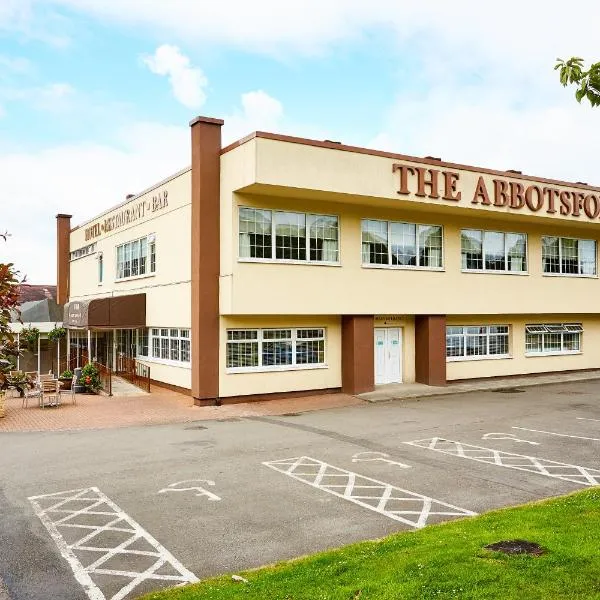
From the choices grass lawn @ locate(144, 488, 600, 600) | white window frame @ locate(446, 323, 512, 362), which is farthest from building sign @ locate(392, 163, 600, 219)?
grass lawn @ locate(144, 488, 600, 600)

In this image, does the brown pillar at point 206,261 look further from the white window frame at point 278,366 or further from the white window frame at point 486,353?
the white window frame at point 486,353

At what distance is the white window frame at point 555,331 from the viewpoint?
28.5 meters

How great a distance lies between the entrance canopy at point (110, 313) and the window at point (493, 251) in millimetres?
13045

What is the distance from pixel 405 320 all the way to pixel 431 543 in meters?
17.8

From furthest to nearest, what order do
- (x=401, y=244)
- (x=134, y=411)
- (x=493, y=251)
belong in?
(x=493, y=251), (x=401, y=244), (x=134, y=411)

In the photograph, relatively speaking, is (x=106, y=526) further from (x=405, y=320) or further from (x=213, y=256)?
(x=405, y=320)

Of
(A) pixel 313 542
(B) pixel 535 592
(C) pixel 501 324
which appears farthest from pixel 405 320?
(B) pixel 535 592

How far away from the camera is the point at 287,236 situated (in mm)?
21484

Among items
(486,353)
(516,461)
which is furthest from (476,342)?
(516,461)

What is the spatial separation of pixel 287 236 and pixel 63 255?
21674 mm

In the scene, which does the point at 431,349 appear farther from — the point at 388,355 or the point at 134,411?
the point at 134,411

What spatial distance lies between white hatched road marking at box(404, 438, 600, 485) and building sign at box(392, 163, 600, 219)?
33.0ft

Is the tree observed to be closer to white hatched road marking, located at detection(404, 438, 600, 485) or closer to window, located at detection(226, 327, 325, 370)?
white hatched road marking, located at detection(404, 438, 600, 485)

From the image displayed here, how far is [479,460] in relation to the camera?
12.8 metres
